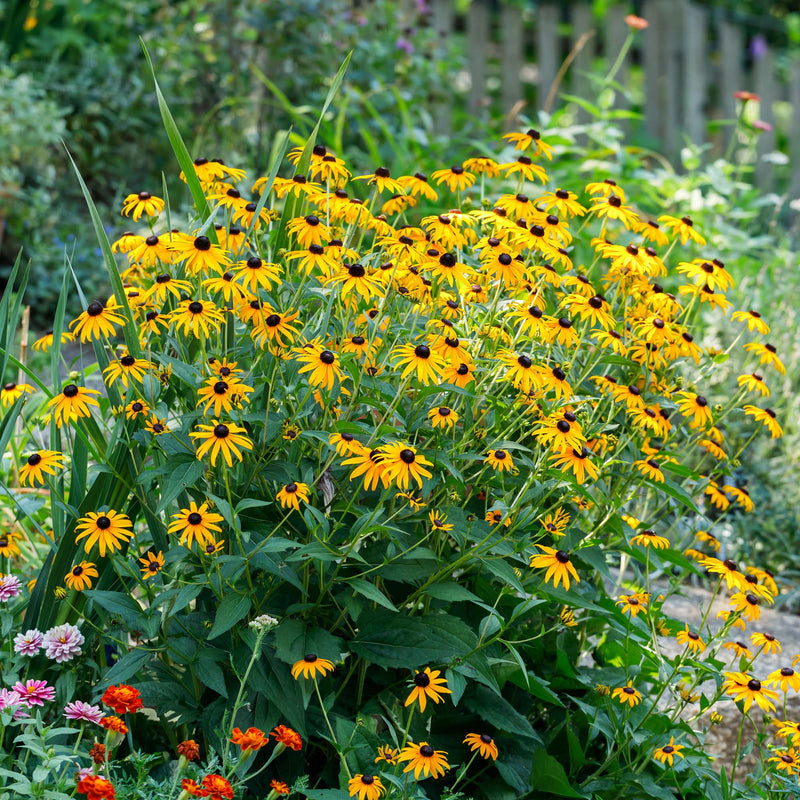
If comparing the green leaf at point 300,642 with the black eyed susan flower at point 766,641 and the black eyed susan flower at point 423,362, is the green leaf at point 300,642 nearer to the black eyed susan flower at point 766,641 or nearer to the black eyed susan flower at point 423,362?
the black eyed susan flower at point 423,362

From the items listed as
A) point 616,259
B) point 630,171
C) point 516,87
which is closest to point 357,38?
point 630,171

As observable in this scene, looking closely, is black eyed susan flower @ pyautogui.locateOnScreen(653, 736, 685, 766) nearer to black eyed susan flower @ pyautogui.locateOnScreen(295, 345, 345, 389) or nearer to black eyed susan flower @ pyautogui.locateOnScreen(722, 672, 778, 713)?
black eyed susan flower @ pyautogui.locateOnScreen(722, 672, 778, 713)

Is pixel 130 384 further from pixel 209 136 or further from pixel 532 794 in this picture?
pixel 209 136

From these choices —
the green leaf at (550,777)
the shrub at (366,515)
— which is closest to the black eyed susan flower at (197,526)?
the shrub at (366,515)

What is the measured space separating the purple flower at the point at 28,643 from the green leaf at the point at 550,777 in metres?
0.96

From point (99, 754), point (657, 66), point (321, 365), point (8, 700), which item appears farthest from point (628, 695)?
point (657, 66)

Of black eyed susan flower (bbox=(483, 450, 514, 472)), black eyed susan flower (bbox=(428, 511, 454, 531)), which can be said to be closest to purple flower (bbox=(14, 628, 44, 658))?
black eyed susan flower (bbox=(428, 511, 454, 531))

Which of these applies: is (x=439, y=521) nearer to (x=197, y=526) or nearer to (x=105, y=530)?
(x=197, y=526)

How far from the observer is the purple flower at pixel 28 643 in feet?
5.89

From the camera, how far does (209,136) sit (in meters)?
5.43

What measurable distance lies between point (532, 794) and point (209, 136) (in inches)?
172

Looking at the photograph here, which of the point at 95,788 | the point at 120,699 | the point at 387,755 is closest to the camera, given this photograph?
Answer: the point at 95,788

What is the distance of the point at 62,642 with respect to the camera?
179 centimetres

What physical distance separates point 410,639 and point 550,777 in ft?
1.31
